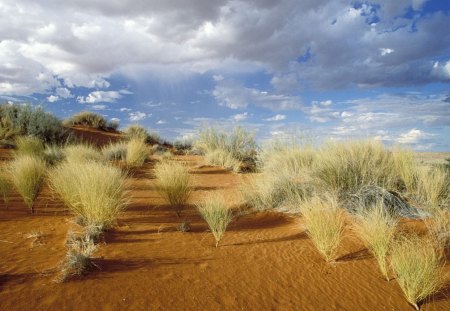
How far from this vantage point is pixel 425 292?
4703mm

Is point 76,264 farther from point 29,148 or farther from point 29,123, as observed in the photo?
point 29,123

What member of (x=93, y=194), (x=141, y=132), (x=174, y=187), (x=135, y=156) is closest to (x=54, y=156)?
(x=135, y=156)

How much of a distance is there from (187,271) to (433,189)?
5.92 meters

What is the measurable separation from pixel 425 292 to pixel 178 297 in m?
3.11

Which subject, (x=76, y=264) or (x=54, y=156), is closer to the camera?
(x=76, y=264)

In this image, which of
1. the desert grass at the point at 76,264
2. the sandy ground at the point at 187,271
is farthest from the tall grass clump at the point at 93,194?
the desert grass at the point at 76,264

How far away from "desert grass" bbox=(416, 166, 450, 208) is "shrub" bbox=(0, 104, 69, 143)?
15.6 meters

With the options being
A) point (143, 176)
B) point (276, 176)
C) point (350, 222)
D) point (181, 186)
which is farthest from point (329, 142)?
point (143, 176)

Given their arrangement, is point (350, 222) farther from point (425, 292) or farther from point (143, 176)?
point (143, 176)

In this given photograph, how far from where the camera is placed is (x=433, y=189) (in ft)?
26.3

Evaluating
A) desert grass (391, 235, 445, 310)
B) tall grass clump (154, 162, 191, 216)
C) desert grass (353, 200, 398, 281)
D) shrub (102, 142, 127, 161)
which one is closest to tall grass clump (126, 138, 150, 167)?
shrub (102, 142, 127, 161)

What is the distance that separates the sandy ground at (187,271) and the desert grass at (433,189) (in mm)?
1111

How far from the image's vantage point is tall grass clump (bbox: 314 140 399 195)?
8523mm

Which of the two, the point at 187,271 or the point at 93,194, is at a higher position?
the point at 93,194
